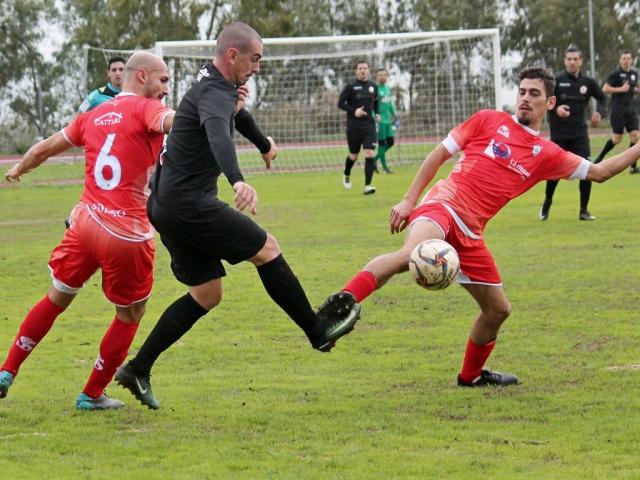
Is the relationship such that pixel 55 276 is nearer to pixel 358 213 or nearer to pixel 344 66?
pixel 358 213

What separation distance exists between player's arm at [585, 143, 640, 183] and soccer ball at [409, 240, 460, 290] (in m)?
1.28

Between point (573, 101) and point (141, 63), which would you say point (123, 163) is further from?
point (573, 101)

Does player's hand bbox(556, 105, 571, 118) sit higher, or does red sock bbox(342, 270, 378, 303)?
player's hand bbox(556, 105, 571, 118)

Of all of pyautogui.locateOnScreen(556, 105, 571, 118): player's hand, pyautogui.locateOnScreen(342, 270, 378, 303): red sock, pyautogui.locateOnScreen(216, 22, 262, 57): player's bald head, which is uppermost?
pyautogui.locateOnScreen(216, 22, 262, 57): player's bald head

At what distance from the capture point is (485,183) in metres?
7.23

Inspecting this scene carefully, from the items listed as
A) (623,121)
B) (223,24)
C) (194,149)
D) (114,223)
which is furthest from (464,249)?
(223,24)

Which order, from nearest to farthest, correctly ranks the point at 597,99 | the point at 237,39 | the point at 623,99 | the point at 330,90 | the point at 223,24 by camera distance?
the point at 237,39 → the point at 597,99 → the point at 623,99 → the point at 330,90 → the point at 223,24

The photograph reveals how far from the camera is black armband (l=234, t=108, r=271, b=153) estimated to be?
6.66 m

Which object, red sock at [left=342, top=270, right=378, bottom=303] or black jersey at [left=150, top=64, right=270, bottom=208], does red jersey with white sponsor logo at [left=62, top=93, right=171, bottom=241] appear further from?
red sock at [left=342, top=270, right=378, bottom=303]

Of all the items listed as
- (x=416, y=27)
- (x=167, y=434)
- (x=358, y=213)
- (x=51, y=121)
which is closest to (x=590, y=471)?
(x=167, y=434)

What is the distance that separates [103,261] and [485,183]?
7.77 feet

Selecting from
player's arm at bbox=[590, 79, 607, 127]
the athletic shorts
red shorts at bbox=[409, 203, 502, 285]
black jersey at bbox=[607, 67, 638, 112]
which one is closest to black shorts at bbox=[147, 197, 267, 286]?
red shorts at bbox=[409, 203, 502, 285]

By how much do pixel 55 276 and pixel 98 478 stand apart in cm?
166

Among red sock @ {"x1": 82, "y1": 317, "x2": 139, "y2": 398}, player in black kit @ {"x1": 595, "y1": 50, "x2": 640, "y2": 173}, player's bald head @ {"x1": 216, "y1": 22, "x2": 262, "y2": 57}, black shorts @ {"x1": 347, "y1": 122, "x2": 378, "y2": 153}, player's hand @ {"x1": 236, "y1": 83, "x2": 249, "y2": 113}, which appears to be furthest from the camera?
player in black kit @ {"x1": 595, "y1": 50, "x2": 640, "y2": 173}
